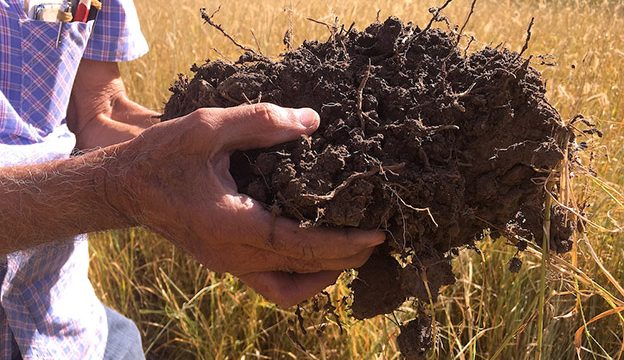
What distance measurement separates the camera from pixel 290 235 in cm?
115

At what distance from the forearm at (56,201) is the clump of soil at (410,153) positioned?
27 centimetres

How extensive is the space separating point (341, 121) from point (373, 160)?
0.36 feet

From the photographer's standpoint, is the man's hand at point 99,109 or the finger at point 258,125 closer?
the finger at point 258,125

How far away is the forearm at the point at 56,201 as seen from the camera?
4.08 feet

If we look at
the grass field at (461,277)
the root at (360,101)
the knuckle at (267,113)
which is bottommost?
the grass field at (461,277)

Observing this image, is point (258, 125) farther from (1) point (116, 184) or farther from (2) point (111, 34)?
(2) point (111, 34)

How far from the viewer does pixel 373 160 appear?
115 centimetres

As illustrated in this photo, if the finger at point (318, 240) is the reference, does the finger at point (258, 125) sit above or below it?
above

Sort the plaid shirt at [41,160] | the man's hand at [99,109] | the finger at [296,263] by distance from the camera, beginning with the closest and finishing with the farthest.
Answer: the finger at [296,263] → the plaid shirt at [41,160] → the man's hand at [99,109]

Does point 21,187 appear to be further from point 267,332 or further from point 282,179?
point 267,332

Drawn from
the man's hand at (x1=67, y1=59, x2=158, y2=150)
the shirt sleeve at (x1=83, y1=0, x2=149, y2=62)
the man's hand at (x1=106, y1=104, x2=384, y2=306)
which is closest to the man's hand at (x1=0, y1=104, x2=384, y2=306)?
the man's hand at (x1=106, y1=104, x2=384, y2=306)

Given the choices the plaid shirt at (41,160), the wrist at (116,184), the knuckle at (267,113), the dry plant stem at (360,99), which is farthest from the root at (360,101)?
the plaid shirt at (41,160)

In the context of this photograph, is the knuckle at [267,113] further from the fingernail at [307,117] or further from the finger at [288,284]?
the finger at [288,284]

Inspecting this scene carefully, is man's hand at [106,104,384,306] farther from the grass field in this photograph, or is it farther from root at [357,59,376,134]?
the grass field
